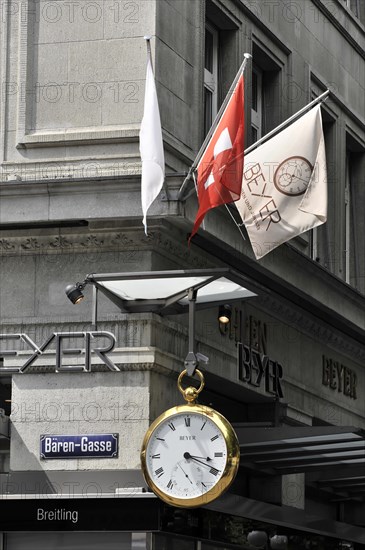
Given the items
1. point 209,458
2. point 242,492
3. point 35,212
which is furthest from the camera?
point 242,492

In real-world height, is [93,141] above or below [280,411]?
above

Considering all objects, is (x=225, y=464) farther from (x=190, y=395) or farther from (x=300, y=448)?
(x=300, y=448)

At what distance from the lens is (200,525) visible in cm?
2212

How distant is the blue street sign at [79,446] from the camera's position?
21.1 m

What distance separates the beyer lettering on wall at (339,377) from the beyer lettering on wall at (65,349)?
781cm

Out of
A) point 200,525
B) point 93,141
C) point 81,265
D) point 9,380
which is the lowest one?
point 200,525

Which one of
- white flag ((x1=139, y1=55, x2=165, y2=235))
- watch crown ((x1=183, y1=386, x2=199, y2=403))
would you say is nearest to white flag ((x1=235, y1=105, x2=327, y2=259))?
white flag ((x1=139, y1=55, x2=165, y2=235))

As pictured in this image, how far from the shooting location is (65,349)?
2139 cm

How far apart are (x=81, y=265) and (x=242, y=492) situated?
5.79 m

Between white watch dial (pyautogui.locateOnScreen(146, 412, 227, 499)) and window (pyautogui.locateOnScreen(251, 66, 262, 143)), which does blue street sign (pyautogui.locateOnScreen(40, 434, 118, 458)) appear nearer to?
white watch dial (pyautogui.locateOnScreen(146, 412, 227, 499))

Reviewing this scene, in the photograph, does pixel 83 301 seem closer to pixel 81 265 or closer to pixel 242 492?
pixel 81 265

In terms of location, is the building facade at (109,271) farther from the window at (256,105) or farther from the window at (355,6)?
the window at (355,6)

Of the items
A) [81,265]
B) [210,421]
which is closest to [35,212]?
[81,265]

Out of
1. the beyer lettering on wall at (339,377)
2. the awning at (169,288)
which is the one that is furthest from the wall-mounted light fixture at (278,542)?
the awning at (169,288)
